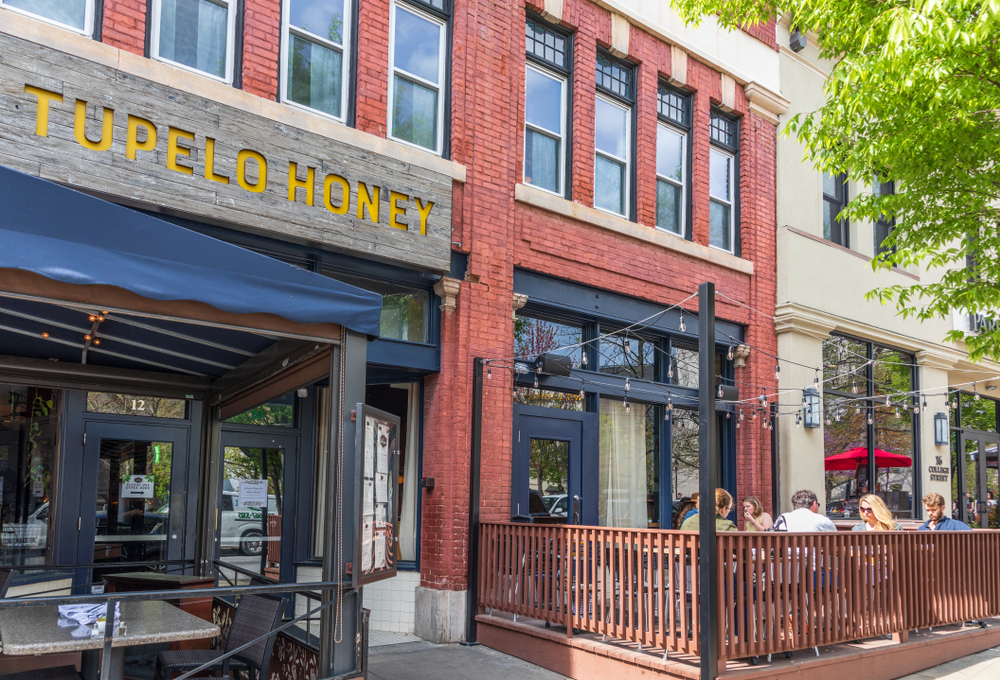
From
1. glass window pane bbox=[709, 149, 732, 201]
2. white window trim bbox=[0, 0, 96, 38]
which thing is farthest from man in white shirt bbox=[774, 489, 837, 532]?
white window trim bbox=[0, 0, 96, 38]

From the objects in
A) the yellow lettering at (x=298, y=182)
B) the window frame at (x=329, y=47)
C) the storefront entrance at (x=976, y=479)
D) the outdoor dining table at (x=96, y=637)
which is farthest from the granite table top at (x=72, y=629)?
the storefront entrance at (x=976, y=479)

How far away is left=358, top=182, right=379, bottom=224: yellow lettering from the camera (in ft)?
27.8

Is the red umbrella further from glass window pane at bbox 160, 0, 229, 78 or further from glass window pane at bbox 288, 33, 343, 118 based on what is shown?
glass window pane at bbox 160, 0, 229, 78

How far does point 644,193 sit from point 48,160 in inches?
296

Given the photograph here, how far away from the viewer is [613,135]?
1153 cm

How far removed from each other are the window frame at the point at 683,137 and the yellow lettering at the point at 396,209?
4.57m

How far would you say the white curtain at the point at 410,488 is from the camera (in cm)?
933

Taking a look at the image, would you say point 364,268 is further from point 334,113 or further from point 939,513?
point 939,513

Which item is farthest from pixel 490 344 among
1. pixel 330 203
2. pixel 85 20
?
pixel 85 20

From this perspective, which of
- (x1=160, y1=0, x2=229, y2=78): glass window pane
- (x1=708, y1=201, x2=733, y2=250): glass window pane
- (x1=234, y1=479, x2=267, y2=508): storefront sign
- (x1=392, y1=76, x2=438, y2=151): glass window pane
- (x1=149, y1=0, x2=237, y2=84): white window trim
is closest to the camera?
(x1=149, y1=0, x2=237, y2=84): white window trim

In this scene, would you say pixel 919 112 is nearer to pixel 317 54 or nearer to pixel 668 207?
pixel 668 207

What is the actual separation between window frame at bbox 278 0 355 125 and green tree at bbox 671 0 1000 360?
422 cm

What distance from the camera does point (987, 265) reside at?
30.8ft

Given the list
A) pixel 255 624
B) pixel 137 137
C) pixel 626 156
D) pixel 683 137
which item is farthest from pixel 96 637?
pixel 683 137
